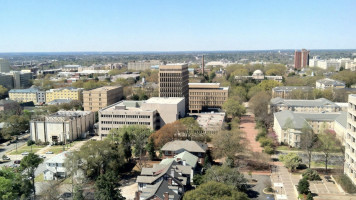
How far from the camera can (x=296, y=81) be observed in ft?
470

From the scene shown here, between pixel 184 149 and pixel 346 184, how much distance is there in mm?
25015

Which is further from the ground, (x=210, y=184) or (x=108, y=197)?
(x=210, y=184)

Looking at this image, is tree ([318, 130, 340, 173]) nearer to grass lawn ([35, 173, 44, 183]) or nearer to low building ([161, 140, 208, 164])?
low building ([161, 140, 208, 164])

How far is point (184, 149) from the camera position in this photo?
56969 millimetres

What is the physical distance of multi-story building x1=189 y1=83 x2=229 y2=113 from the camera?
112 metres

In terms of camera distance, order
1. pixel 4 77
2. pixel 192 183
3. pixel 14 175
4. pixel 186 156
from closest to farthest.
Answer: pixel 14 175 < pixel 192 183 < pixel 186 156 < pixel 4 77

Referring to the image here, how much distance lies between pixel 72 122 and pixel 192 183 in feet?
134

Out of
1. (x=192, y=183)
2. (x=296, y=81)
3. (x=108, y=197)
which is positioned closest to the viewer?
(x=108, y=197)

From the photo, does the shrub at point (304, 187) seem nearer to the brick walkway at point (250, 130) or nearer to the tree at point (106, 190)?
the brick walkway at point (250, 130)

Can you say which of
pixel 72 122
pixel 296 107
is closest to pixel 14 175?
pixel 72 122

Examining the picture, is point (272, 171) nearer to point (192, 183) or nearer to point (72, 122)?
point (192, 183)

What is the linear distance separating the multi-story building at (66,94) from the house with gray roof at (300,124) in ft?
255

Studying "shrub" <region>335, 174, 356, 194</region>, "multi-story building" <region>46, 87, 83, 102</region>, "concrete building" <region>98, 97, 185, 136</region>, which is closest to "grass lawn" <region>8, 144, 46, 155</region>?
"concrete building" <region>98, 97, 185, 136</region>

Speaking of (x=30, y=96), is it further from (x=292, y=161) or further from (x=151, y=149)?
(x=292, y=161)
